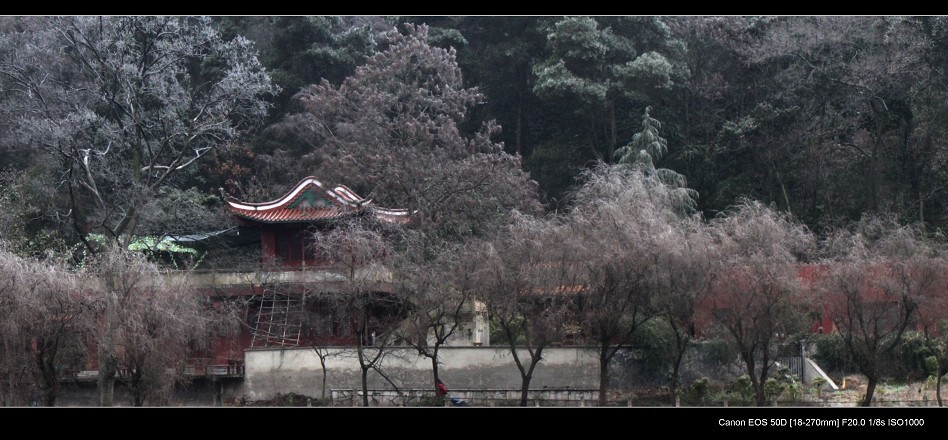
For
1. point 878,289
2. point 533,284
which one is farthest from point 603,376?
point 878,289

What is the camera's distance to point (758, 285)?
2481 cm

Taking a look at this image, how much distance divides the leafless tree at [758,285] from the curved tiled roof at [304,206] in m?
10.9

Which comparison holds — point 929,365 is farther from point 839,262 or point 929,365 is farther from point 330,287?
point 330,287

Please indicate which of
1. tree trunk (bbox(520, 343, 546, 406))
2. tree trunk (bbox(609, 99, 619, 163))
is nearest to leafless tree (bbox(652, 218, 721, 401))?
tree trunk (bbox(520, 343, 546, 406))

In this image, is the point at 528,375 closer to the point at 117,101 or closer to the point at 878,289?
the point at 878,289

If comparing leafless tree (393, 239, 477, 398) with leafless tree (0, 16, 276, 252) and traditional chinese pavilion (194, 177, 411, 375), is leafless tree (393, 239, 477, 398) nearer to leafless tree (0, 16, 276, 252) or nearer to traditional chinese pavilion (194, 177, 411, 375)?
traditional chinese pavilion (194, 177, 411, 375)

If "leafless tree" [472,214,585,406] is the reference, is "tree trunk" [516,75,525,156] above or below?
above

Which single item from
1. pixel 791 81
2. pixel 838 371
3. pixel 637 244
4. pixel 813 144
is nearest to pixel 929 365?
pixel 838 371

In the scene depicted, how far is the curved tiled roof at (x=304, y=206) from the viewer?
33469 millimetres

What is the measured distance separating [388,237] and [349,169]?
18.3ft

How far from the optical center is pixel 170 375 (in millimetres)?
25047

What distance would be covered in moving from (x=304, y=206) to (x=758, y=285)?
48.7 feet

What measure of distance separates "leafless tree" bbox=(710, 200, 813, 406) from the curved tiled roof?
35.7 feet

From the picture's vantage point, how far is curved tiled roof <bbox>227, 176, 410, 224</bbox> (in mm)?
33469
